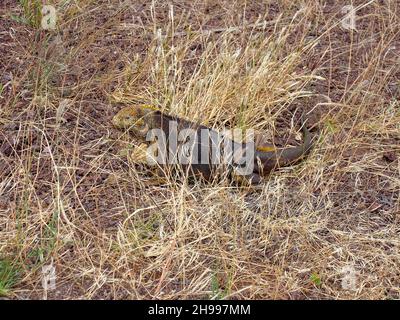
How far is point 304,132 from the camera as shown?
483 cm

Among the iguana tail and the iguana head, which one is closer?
the iguana tail

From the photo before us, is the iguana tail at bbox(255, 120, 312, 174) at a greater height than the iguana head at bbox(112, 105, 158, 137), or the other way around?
the iguana head at bbox(112, 105, 158, 137)

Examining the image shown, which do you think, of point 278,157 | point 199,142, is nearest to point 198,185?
point 199,142

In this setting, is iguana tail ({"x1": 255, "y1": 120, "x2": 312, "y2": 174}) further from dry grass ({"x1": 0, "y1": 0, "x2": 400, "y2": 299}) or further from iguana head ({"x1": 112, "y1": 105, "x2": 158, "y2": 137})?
iguana head ({"x1": 112, "y1": 105, "x2": 158, "y2": 137})

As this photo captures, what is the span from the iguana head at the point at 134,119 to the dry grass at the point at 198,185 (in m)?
0.08

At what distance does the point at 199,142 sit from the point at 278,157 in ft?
1.51

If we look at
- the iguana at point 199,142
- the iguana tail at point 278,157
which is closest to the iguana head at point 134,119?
the iguana at point 199,142

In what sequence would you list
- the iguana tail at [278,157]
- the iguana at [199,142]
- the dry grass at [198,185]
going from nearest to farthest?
the dry grass at [198,185] < the iguana at [199,142] < the iguana tail at [278,157]

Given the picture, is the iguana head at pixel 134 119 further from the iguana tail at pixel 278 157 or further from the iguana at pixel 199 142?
the iguana tail at pixel 278 157

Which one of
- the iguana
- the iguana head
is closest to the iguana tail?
the iguana

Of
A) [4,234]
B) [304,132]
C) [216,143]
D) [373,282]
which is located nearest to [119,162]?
[216,143]

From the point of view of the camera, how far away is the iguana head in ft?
15.3

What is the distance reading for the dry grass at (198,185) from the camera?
3887 millimetres

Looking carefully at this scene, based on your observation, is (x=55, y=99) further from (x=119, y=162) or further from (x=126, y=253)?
(x=126, y=253)
